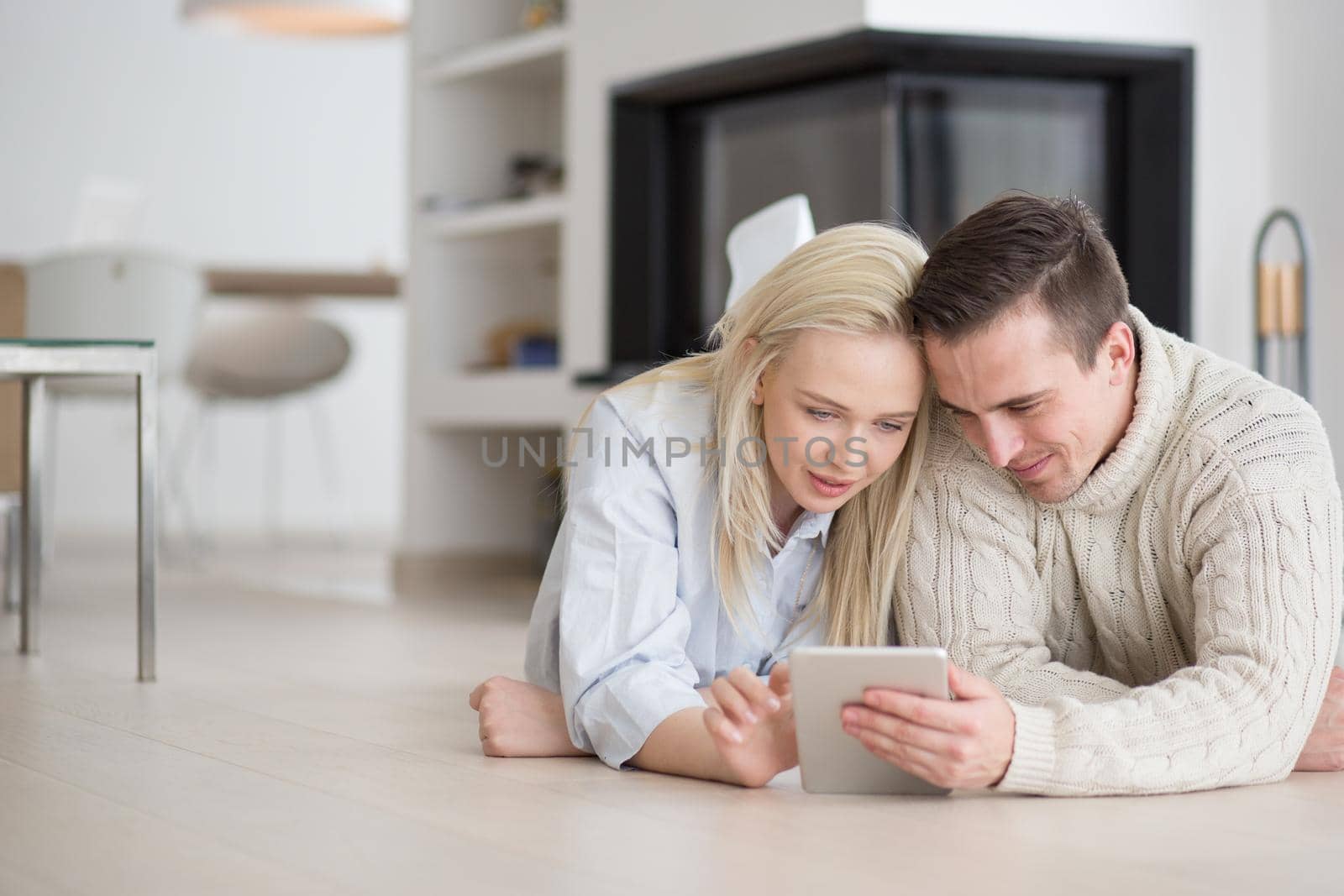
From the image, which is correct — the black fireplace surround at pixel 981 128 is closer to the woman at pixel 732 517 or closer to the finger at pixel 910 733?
the woman at pixel 732 517

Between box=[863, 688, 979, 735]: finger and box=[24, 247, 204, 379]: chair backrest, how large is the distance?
105 inches

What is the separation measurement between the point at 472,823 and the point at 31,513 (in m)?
1.65

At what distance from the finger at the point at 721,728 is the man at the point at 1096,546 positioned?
105mm

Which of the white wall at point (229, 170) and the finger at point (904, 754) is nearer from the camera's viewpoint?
the finger at point (904, 754)

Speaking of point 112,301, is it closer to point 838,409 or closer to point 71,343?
point 71,343

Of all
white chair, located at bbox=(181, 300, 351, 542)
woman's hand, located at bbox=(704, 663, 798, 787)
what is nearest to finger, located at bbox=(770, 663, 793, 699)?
woman's hand, located at bbox=(704, 663, 798, 787)

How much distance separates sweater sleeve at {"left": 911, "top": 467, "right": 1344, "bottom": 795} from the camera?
1.40 meters

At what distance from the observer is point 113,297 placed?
11.9ft

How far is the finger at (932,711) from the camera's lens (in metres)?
1.33

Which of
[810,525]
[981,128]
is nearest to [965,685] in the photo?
[810,525]

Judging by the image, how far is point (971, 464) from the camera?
1.70m

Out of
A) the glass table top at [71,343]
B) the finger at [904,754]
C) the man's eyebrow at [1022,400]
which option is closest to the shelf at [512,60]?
the glass table top at [71,343]

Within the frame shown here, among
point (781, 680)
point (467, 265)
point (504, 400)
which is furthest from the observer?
point (467, 265)

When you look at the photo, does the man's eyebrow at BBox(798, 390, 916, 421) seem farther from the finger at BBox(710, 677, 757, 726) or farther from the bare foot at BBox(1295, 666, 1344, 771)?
the bare foot at BBox(1295, 666, 1344, 771)
